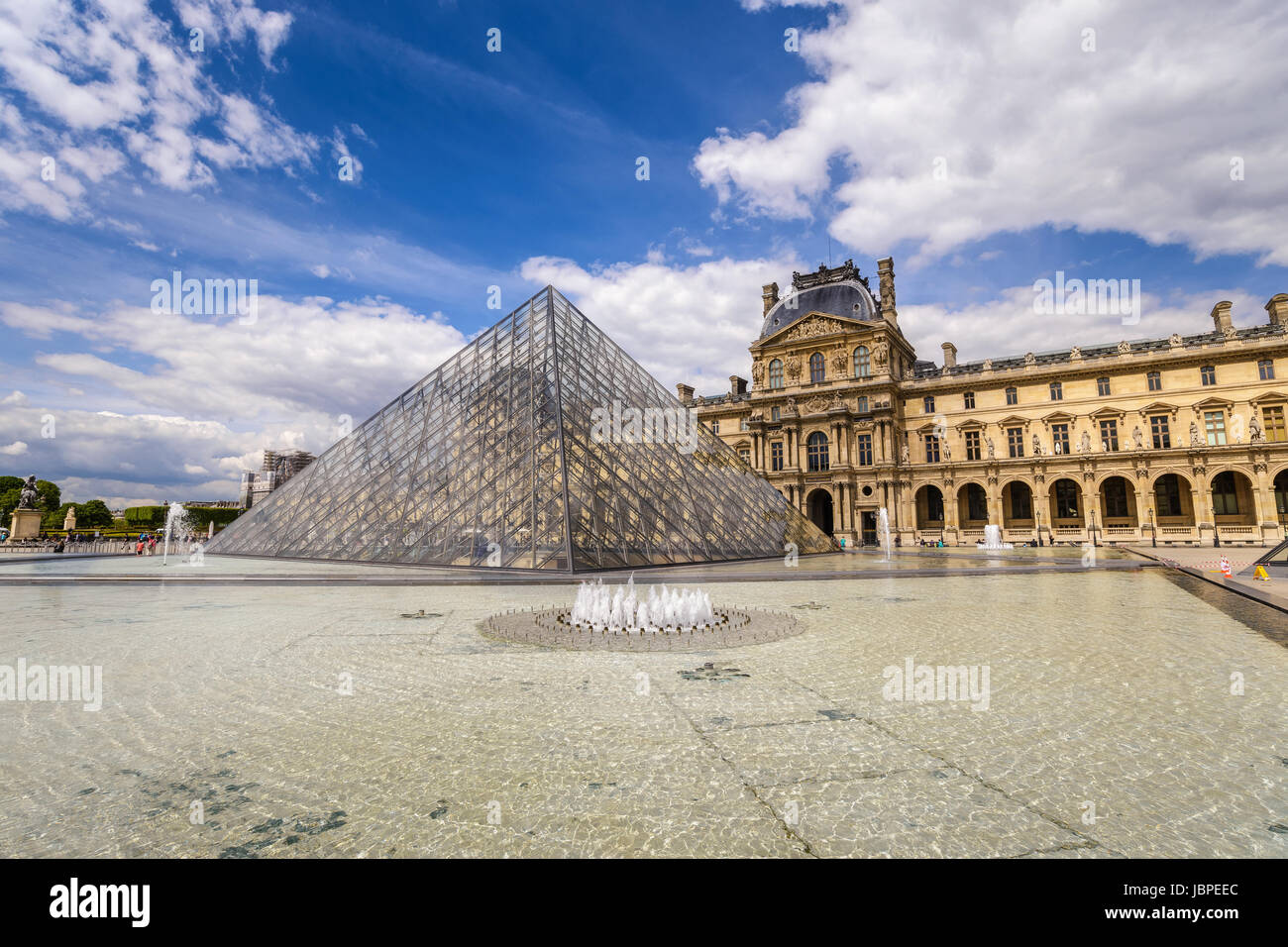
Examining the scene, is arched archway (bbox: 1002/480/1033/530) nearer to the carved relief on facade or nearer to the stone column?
the stone column

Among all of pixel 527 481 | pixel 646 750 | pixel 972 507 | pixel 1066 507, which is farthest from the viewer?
pixel 972 507

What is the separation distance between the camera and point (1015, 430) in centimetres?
4428

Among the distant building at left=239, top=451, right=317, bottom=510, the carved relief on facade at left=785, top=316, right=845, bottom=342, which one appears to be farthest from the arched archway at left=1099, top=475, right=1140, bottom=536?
the distant building at left=239, top=451, right=317, bottom=510

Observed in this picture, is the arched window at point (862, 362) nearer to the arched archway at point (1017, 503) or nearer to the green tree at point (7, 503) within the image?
the arched archway at point (1017, 503)

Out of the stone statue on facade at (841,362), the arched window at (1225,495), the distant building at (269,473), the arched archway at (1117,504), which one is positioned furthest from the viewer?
the distant building at (269,473)

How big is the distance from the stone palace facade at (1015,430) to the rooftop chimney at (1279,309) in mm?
80

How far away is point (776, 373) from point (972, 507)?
18851 millimetres

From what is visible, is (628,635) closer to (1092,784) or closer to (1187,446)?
(1092,784)

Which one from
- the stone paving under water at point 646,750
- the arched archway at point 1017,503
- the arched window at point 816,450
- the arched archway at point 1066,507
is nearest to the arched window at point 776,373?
the arched window at point 816,450

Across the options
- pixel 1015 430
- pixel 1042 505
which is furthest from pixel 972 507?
pixel 1015 430

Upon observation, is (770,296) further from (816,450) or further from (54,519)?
(54,519)

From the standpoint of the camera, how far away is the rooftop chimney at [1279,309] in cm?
3822

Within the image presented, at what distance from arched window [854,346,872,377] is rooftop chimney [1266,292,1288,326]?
23945mm

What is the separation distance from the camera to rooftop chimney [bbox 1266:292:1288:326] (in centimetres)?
3822
